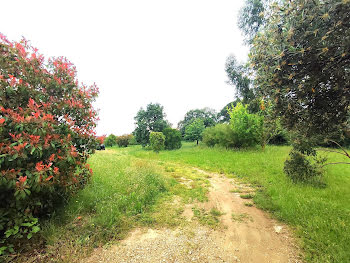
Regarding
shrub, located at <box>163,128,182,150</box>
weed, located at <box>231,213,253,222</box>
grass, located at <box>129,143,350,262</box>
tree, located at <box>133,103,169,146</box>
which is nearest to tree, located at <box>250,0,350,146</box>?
grass, located at <box>129,143,350,262</box>

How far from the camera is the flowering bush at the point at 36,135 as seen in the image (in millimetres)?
2104

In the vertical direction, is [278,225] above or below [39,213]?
below

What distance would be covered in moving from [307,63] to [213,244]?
306 centimetres

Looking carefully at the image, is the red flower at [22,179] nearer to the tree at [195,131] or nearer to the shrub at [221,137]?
the shrub at [221,137]

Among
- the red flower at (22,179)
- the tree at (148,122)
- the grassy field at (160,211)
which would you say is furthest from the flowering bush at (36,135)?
the tree at (148,122)

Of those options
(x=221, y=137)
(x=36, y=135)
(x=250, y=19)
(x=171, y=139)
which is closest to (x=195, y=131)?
(x=171, y=139)

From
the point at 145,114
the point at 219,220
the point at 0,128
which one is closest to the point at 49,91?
the point at 0,128

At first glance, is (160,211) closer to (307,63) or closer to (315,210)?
(315,210)

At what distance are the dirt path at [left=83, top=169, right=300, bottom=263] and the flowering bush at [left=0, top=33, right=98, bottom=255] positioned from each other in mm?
1204

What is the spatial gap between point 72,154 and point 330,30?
3.89 m

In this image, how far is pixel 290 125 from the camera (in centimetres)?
333

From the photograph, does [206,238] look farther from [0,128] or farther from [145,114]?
[145,114]

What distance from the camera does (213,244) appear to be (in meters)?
2.54

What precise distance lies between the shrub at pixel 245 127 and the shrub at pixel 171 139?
32.1 feet
